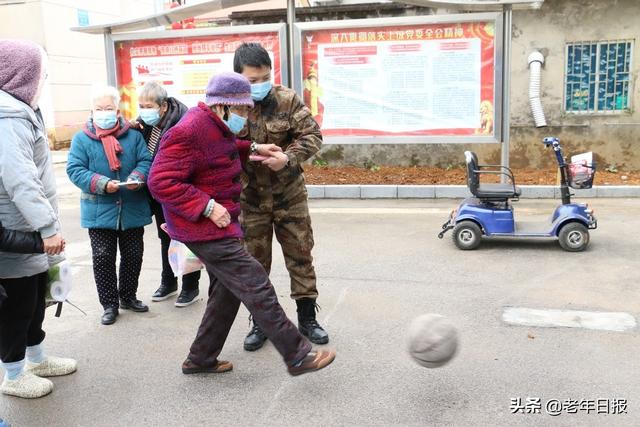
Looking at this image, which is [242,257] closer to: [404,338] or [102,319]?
[404,338]

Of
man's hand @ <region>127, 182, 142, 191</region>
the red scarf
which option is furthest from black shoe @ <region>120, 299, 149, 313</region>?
the red scarf

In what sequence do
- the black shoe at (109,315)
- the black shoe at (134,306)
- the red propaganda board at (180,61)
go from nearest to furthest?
the black shoe at (109,315) < the black shoe at (134,306) < the red propaganda board at (180,61)

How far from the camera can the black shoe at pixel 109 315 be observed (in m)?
4.44

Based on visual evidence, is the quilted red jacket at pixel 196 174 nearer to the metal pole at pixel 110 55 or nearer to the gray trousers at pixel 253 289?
the gray trousers at pixel 253 289

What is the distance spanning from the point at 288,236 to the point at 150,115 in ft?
4.62

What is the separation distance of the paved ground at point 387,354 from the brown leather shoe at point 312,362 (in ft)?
0.54

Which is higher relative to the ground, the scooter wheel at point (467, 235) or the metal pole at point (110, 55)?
the metal pole at point (110, 55)

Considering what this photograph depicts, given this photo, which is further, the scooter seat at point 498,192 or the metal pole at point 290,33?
the metal pole at point 290,33

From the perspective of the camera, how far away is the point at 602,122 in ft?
32.8

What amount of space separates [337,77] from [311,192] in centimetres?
168

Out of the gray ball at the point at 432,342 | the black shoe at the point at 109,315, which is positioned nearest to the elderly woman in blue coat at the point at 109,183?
the black shoe at the point at 109,315

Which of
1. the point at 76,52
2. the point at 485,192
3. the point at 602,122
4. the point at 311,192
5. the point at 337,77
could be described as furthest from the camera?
the point at 76,52

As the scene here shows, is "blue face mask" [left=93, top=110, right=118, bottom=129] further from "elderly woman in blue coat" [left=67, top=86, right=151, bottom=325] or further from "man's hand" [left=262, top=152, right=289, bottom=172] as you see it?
"man's hand" [left=262, top=152, right=289, bottom=172]

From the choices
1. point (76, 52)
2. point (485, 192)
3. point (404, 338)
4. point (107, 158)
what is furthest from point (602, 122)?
point (76, 52)
